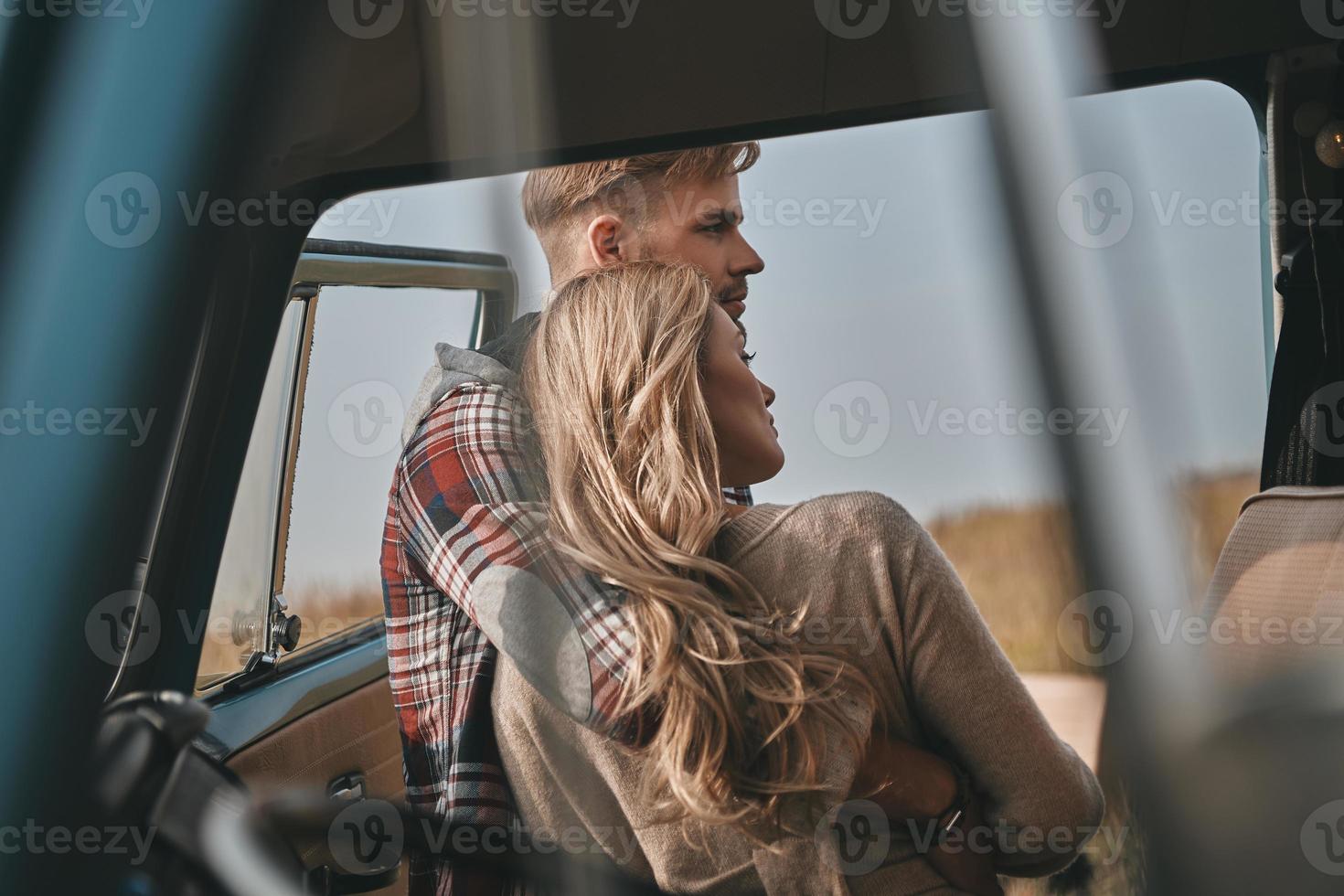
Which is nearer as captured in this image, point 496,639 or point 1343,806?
point 1343,806

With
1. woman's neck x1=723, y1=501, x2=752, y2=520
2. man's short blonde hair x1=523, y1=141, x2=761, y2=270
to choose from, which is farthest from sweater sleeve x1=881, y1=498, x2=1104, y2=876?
man's short blonde hair x1=523, y1=141, x2=761, y2=270

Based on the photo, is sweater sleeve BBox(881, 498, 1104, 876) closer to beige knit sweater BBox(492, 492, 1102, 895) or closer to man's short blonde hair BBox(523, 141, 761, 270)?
beige knit sweater BBox(492, 492, 1102, 895)

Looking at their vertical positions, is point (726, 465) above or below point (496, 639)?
above

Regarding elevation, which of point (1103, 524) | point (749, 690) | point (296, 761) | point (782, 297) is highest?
point (782, 297)

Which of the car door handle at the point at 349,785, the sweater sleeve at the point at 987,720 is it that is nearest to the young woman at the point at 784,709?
the sweater sleeve at the point at 987,720

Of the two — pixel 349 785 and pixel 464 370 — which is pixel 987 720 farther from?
pixel 349 785

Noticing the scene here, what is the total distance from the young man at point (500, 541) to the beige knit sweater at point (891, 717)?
6 cm

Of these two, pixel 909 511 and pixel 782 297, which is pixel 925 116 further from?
pixel 909 511

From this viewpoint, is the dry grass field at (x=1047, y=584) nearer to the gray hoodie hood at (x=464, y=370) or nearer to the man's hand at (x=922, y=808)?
the man's hand at (x=922, y=808)

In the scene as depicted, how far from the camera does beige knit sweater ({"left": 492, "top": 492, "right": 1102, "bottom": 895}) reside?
940 mm

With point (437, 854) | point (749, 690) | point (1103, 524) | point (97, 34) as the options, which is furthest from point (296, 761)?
point (1103, 524)

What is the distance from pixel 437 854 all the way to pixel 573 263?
1.91 ft

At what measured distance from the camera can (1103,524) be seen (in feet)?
2.72

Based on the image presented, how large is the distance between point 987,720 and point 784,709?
0.18m
